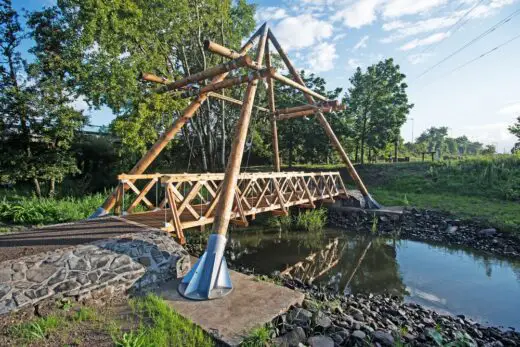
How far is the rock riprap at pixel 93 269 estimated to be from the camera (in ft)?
9.44

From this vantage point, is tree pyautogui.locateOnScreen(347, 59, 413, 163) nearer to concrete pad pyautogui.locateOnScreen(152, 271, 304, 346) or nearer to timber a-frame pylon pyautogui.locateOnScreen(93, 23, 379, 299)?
timber a-frame pylon pyautogui.locateOnScreen(93, 23, 379, 299)

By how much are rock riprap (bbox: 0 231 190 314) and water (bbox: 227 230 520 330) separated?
8.81ft

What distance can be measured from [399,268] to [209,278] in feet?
16.4

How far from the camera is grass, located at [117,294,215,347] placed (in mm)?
2496

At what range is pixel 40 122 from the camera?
9.53m

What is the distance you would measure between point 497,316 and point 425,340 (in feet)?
7.43

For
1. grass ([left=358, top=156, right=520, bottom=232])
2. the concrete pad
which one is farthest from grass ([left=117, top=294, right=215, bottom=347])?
grass ([left=358, top=156, right=520, bottom=232])

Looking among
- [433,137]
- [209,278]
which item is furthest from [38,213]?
[433,137]

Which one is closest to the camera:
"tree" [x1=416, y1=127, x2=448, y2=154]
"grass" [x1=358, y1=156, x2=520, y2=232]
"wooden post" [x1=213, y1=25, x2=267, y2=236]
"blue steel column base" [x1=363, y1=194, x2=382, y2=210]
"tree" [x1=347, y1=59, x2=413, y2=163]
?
"wooden post" [x1=213, y1=25, x2=267, y2=236]

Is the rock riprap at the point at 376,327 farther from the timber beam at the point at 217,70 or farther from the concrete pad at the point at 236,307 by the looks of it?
the timber beam at the point at 217,70

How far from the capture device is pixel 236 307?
321 centimetres

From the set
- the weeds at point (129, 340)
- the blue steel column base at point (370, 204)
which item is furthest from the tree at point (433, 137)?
the weeds at point (129, 340)

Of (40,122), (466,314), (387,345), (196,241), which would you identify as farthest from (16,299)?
(40,122)

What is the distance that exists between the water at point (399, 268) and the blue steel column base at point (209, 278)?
98.1 inches
